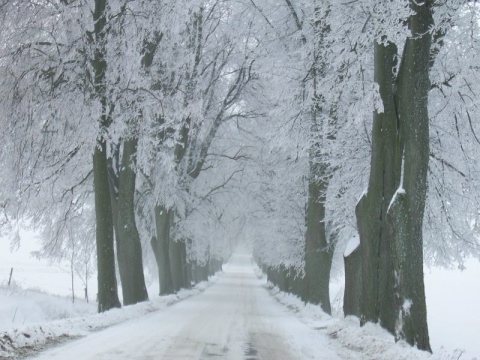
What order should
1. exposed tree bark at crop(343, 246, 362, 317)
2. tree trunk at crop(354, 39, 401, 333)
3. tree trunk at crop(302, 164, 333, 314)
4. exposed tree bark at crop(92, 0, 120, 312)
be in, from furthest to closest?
tree trunk at crop(302, 164, 333, 314), exposed tree bark at crop(92, 0, 120, 312), exposed tree bark at crop(343, 246, 362, 317), tree trunk at crop(354, 39, 401, 333)

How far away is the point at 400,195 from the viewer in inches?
333

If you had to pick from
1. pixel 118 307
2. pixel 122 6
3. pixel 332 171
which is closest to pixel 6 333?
pixel 118 307

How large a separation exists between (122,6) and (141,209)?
13.7 metres

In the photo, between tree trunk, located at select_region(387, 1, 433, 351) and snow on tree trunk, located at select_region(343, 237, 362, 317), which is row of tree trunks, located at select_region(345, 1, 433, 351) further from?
snow on tree trunk, located at select_region(343, 237, 362, 317)

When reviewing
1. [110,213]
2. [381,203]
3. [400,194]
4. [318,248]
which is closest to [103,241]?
[110,213]

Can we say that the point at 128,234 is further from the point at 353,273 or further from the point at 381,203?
the point at 381,203

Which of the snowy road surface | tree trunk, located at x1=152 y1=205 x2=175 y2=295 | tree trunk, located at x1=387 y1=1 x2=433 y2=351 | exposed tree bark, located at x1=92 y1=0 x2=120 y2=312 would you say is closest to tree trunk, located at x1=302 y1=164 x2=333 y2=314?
the snowy road surface

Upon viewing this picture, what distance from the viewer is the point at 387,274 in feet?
30.3

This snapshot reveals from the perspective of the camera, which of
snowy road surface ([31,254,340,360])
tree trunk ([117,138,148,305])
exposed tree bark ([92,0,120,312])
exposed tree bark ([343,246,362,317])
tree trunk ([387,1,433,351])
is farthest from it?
tree trunk ([117,138,148,305])

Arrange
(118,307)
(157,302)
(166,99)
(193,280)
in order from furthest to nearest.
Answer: (193,280) < (157,302) < (166,99) < (118,307)

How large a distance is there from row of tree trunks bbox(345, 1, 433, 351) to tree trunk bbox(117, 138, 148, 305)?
8.52 metres

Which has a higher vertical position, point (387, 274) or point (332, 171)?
point (332, 171)

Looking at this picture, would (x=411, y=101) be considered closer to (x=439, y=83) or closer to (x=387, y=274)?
(x=439, y=83)

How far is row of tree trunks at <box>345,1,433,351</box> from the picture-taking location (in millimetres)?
8180
